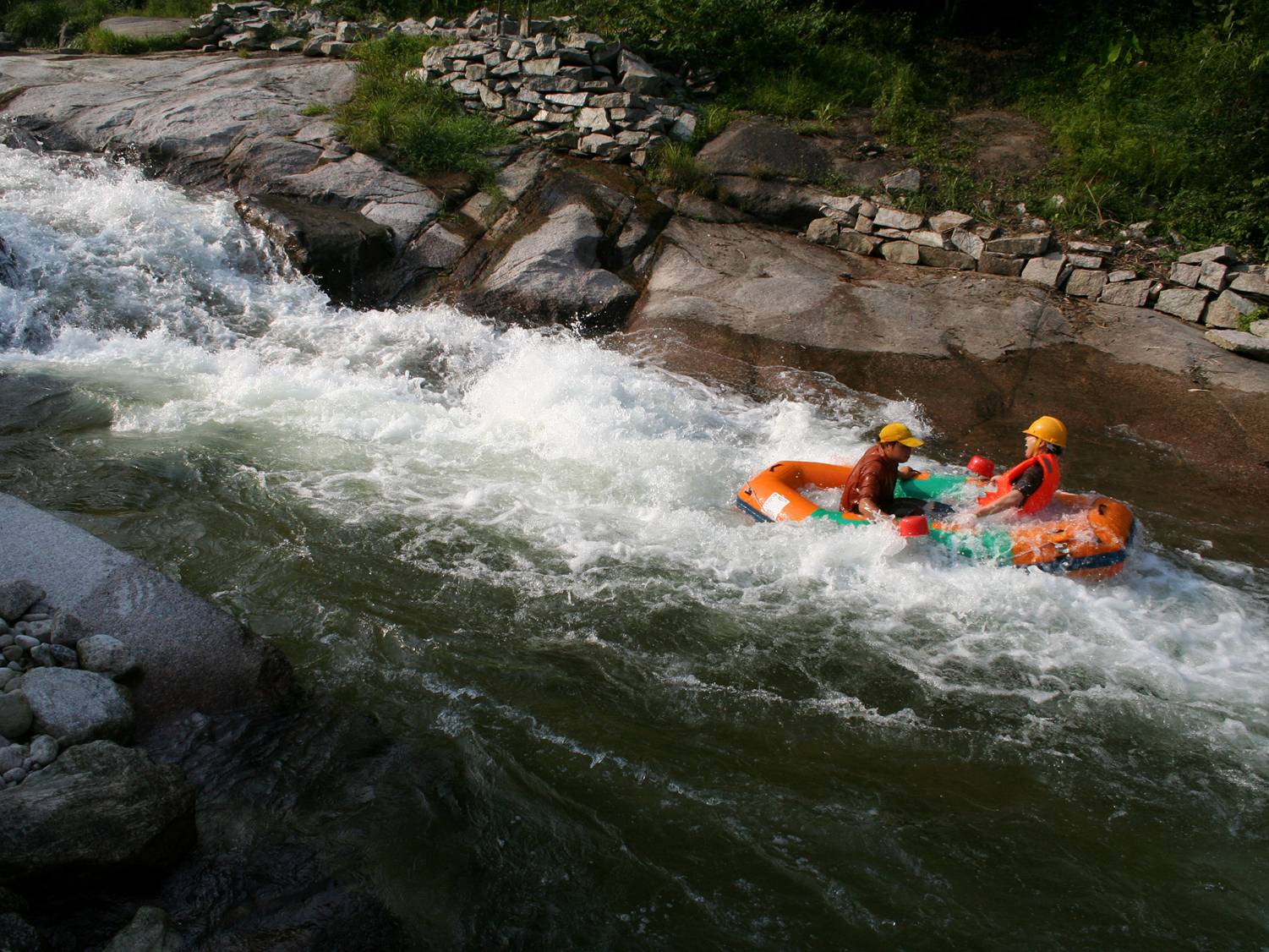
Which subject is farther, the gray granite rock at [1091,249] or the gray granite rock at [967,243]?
the gray granite rock at [967,243]

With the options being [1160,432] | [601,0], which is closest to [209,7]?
[601,0]

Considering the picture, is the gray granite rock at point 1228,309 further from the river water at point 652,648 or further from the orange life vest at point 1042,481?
the orange life vest at point 1042,481

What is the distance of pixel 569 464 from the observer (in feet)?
21.6

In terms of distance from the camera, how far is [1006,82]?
12039 mm

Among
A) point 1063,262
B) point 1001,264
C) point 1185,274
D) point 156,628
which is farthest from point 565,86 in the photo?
point 156,628

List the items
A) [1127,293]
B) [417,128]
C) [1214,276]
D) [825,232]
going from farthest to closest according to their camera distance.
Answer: [417,128], [825,232], [1127,293], [1214,276]

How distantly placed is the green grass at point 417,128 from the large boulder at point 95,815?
8409 mm

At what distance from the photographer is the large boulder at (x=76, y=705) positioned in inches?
120

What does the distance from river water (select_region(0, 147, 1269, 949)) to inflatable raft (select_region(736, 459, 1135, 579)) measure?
5.2 inches

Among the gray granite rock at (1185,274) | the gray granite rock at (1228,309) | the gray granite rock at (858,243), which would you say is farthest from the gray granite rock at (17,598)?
the gray granite rock at (1185,274)

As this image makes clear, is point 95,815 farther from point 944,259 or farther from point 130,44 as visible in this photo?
point 130,44

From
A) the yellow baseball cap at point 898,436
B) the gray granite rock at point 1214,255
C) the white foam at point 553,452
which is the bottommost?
the white foam at point 553,452

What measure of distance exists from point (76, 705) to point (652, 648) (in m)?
2.44

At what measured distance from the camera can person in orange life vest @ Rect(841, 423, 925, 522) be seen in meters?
5.71
